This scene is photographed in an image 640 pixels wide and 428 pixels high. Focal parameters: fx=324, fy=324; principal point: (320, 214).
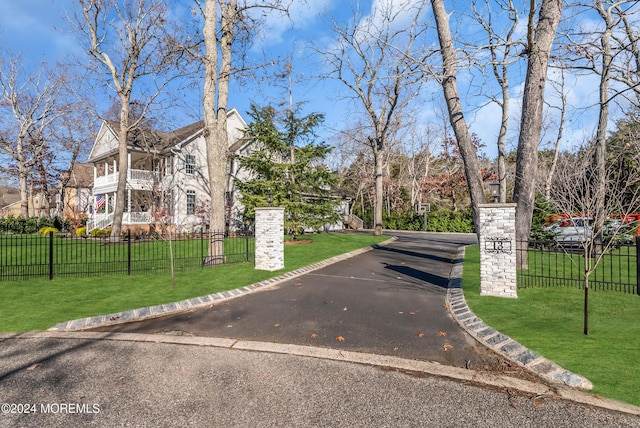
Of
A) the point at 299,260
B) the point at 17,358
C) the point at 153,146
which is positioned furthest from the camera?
the point at 153,146

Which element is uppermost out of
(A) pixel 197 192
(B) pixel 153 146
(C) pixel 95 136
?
(C) pixel 95 136

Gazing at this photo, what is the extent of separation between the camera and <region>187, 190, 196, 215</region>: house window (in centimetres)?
2426

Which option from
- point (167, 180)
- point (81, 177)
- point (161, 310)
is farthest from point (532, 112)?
point (81, 177)

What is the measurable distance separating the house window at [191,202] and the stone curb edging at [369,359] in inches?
780

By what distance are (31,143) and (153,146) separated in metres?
13.7

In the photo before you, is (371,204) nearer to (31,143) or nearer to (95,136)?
(95,136)

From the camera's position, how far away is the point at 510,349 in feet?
14.4

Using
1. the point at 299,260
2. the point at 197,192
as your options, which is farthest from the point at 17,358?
the point at 197,192

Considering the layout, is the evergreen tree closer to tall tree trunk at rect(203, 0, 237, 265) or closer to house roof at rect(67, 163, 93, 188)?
tall tree trunk at rect(203, 0, 237, 265)

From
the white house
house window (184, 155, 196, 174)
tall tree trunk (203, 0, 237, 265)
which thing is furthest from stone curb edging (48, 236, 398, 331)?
house window (184, 155, 196, 174)

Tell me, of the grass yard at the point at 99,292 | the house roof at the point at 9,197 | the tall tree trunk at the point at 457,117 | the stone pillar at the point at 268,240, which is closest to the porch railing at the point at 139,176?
the grass yard at the point at 99,292

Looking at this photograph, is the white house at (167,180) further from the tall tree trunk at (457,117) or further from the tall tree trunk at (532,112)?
the tall tree trunk at (532,112)

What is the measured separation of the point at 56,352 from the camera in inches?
177

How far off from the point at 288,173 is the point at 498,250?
15.0m
